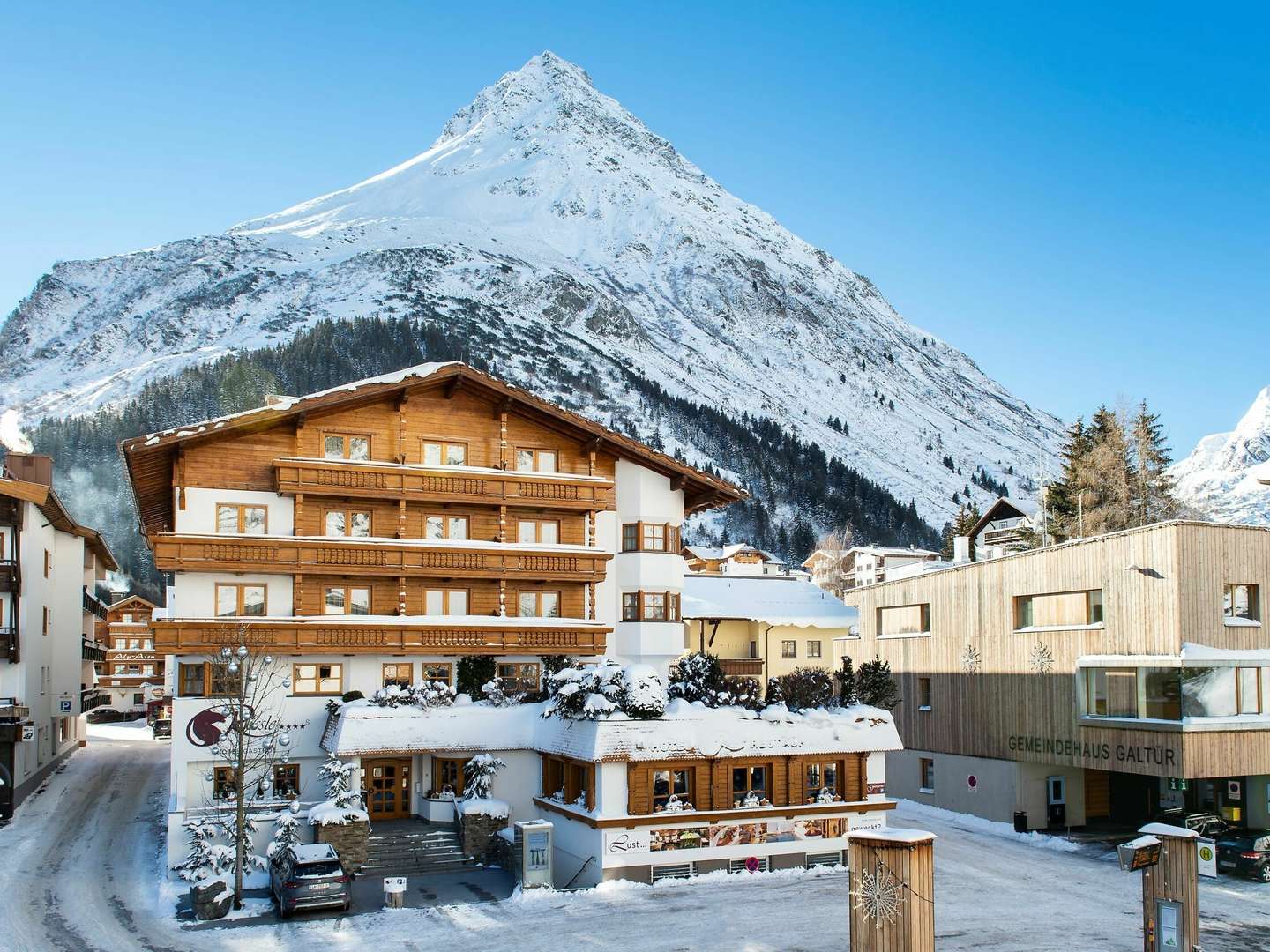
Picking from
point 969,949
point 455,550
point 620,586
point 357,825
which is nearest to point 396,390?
point 455,550

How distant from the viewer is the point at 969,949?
29.0 m

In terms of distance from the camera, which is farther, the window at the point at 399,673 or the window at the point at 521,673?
the window at the point at 521,673

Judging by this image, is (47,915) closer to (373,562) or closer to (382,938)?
(382,938)

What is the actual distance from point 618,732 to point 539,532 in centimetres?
1247

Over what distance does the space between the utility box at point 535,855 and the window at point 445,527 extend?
13.5 meters

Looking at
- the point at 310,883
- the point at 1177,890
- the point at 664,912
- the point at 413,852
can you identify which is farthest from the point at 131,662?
the point at 1177,890

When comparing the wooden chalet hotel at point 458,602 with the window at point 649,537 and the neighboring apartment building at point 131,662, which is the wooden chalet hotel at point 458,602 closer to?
the window at point 649,537

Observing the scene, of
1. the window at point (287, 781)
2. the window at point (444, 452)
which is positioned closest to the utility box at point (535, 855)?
the window at point (287, 781)

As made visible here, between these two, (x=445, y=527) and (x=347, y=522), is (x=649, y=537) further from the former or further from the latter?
(x=347, y=522)

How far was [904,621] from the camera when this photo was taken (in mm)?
56438

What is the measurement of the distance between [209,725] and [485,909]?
527 inches

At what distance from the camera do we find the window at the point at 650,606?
49.2 metres

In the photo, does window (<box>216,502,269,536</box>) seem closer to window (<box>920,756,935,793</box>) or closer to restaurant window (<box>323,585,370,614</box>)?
restaurant window (<box>323,585,370,614</box>)

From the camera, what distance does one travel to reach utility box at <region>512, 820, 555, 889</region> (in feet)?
118
